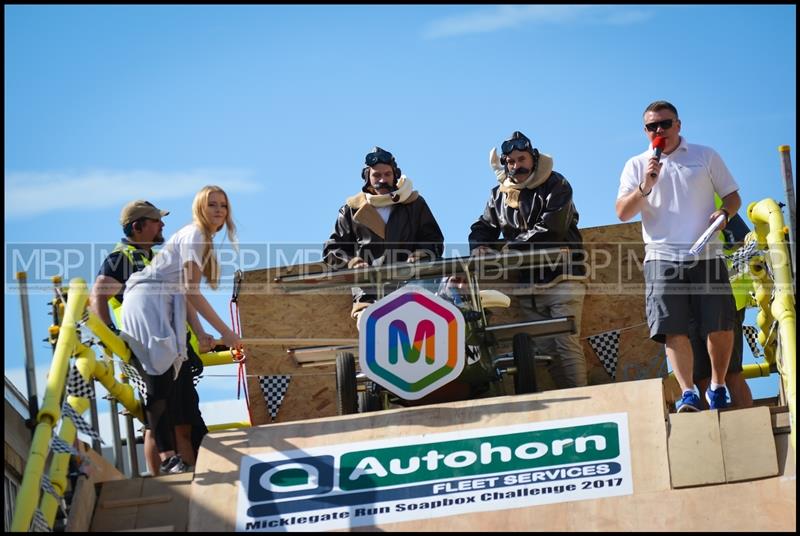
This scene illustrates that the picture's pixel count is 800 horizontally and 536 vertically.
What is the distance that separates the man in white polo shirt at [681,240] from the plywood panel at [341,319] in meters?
2.53

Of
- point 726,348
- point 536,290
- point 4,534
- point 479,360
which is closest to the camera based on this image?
point 4,534

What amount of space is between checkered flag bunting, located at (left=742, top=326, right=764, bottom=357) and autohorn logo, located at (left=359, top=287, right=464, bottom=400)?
3.13 metres

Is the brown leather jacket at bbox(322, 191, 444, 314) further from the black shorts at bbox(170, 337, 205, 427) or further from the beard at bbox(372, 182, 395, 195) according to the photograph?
the black shorts at bbox(170, 337, 205, 427)

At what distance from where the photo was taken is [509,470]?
836 cm

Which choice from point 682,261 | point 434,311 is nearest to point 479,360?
point 434,311

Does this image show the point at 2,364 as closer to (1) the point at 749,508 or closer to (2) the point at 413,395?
(2) the point at 413,395

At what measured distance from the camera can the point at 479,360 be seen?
9805 millimetres

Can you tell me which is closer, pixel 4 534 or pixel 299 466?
pixel 4 534

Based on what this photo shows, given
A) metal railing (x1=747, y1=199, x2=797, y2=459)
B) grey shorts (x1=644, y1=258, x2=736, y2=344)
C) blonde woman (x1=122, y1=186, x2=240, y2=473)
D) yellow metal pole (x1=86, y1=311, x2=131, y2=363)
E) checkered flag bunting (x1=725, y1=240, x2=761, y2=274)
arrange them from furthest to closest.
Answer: checkered flag bunting (x1=725, y1=240, x2=761, y2=274)
blonde woman (x1=122, y1=186, x2=240, y2=473)
grey shorts (x1=644, y1=258, x2=736, y2=344)
yellow metal pole (x1=86, y1=311, x2=131, y2=363)
metal railing (x1=747, y1=199, x2=797, y2=459)

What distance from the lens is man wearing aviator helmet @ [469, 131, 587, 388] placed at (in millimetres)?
10547

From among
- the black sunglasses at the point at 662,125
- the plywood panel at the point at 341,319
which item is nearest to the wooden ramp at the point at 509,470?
the black sunglasses at the point at 662,125

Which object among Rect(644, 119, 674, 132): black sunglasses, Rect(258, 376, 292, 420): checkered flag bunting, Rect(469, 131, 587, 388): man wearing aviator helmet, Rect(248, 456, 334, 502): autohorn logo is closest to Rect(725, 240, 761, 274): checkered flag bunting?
Rect(644, 119, 674, 132): black sunglasses

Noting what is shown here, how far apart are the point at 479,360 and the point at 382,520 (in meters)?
1.91

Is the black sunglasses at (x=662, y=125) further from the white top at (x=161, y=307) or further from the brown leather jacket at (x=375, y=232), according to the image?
the white top at (x=161, y=307)
